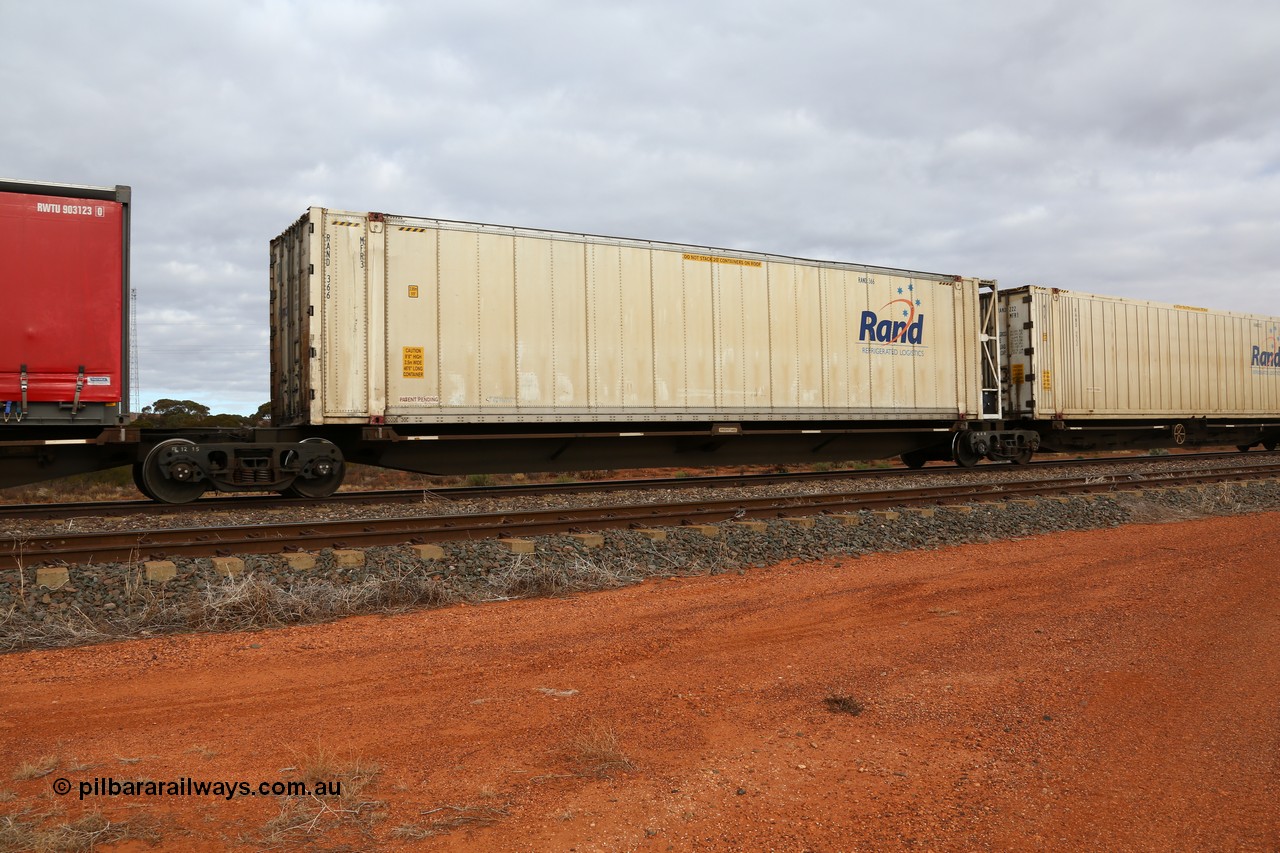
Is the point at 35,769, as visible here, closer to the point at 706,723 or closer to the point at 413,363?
the point at 706,723

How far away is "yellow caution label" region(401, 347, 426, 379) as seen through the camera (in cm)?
1115

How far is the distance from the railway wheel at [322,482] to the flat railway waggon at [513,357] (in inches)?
1.1

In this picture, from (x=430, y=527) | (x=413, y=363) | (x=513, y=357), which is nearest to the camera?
(x=430, y=527)

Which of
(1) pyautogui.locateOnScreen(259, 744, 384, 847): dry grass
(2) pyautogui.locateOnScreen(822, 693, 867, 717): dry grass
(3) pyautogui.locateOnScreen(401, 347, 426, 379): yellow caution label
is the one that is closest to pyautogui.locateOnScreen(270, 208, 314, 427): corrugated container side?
(3) pyautogui.locateOnScreen(401, 347, 426, 379): yellow caution label

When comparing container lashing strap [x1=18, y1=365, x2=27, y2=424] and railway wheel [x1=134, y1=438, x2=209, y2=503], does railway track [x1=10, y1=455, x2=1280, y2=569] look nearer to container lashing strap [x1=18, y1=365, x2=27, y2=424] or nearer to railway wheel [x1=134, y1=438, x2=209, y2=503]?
railway wheel [x1=134, y1=438, x2=209, y2=503]

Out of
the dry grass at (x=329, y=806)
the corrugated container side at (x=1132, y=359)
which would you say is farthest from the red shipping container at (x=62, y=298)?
the corrugated container side at (x=1132, y=359)

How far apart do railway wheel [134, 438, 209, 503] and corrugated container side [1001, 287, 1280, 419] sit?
1572cm

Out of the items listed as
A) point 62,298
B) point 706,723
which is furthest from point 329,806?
point 62,298

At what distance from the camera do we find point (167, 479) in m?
10.1

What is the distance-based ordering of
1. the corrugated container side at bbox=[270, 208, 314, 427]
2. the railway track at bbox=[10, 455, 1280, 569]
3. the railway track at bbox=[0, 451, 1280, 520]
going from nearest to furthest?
the railway track at bbox=[10, 455, 1280, 569] → the railway track at bbox=[0, 451, 1280, 520] → the corrugated container side at bbox=[270, 208, 314, 427]

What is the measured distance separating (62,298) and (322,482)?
3632 millimetres

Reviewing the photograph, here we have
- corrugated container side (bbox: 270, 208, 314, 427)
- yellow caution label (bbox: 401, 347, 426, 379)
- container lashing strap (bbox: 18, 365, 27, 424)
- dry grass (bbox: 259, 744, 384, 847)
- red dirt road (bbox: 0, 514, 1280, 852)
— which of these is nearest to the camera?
dry grass (bbox: 259, 744, 384, 847)

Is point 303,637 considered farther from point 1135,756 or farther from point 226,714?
point 1135,756

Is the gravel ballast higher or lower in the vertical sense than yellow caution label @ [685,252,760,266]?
lower
